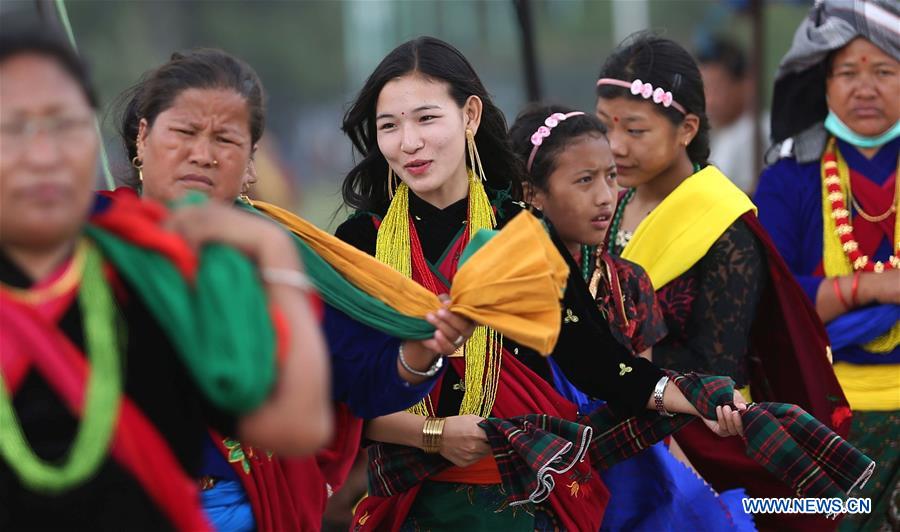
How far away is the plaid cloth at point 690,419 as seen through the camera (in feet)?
11.5

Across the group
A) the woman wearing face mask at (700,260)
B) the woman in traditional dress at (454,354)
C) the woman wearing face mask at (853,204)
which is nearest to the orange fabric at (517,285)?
the woman in traditional dress at (454,354)

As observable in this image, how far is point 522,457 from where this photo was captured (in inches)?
137

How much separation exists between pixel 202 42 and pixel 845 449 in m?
20.3

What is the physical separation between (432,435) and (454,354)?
0.22 metres

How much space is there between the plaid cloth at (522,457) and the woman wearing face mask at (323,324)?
27cm

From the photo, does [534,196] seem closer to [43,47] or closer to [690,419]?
[690,419]

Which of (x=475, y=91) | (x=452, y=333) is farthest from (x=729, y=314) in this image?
(x=452, y=333)

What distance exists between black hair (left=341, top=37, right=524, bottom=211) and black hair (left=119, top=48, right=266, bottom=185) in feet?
1.42

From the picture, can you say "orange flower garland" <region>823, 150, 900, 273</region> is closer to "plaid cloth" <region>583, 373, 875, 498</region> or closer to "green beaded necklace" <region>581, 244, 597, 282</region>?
"green beaded necklace" <region>581, 244, 597, 282</region>

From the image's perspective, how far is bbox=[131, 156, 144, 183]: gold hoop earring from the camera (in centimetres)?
340

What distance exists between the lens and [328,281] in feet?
10.6

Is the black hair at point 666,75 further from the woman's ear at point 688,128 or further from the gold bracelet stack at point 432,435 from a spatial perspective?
the gold bracelet stack at point 432,435

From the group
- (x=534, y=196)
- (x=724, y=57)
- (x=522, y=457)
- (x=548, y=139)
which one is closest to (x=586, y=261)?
(x=534, y=196)

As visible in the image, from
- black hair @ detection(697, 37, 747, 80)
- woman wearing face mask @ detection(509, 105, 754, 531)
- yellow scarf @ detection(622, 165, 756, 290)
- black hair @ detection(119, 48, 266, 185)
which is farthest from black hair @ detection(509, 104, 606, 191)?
black hair @ detection(697, 37, 747, 80)
